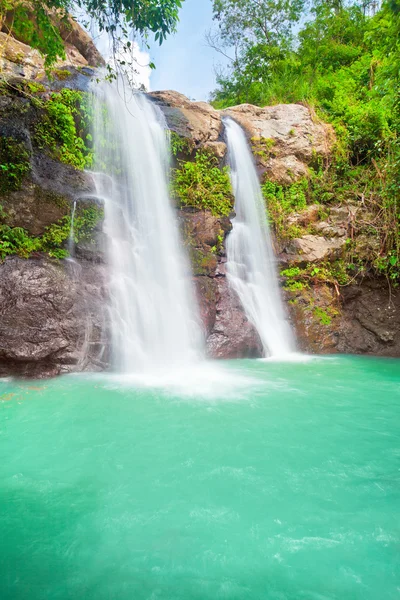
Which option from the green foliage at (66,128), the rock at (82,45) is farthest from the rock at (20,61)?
the rock at (82,45)

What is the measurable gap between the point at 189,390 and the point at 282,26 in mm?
20168

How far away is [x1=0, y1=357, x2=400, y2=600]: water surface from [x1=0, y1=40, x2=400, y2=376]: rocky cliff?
1689 millimetres

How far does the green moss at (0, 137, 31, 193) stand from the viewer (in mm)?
6059

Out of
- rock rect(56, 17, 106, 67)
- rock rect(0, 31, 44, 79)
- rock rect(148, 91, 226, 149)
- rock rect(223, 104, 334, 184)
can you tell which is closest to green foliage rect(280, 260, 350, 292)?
rock rect(223, 104, 334, 184)

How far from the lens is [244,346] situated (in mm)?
7598

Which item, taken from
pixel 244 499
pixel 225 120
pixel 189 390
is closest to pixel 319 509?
pixel 244 499

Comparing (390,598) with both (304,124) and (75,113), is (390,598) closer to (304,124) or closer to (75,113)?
(75,113)

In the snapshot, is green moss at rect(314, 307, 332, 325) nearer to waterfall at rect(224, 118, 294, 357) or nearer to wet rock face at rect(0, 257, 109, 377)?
waterfall at rect(224, 118, 294, 357)

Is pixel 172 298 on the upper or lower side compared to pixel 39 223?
lower

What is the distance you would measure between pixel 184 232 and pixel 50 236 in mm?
3148

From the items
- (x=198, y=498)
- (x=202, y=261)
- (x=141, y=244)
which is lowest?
(x=198, y=498)

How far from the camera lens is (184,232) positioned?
838cm

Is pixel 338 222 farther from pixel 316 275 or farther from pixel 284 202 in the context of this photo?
Result: pixel 316 275

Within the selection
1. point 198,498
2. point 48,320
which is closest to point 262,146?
point 48,320
